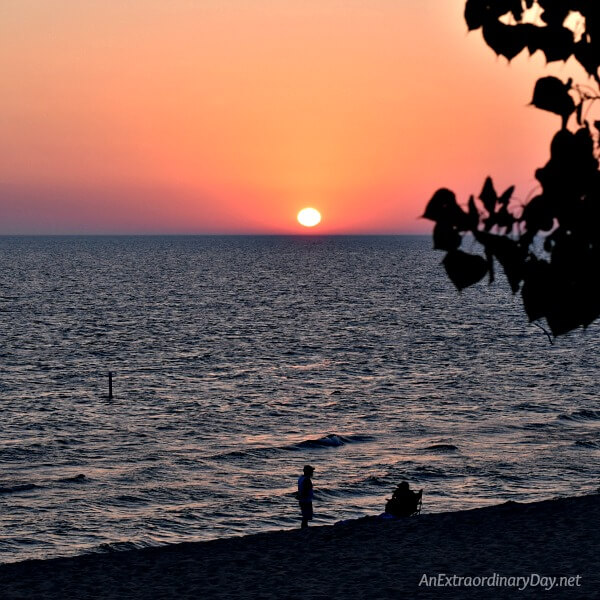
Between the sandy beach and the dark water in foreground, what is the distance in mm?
12271

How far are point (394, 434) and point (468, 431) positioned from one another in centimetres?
362

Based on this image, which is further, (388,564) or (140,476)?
(140,476)

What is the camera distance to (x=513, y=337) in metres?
84.9

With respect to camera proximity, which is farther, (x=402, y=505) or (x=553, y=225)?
(x=402, y=505)

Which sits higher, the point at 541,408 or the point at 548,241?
the point at 548,241

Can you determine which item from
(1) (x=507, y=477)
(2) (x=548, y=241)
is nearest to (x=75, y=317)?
(1) (x=507, y=477)

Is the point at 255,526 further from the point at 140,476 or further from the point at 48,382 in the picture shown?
the point at 48,382

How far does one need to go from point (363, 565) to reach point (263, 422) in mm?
30640

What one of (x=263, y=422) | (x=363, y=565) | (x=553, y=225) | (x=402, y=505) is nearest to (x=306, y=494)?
(x=402, y=505)

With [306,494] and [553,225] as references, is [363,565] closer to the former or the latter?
[306,494]

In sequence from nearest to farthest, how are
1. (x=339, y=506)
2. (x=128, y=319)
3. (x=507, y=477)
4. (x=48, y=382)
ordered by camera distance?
(x=339, y=506) → (x=507, y=477) → (x=48, y=382) → (x=128, y=319)

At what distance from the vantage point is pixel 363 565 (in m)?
15.8

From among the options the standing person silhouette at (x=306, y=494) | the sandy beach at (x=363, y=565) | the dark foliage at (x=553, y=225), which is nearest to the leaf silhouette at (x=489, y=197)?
the dark foliage at (x=553, y=225)

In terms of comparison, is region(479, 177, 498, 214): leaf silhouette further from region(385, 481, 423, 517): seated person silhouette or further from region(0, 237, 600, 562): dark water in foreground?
region(0, 237, 600, 562): dark water in foreground
